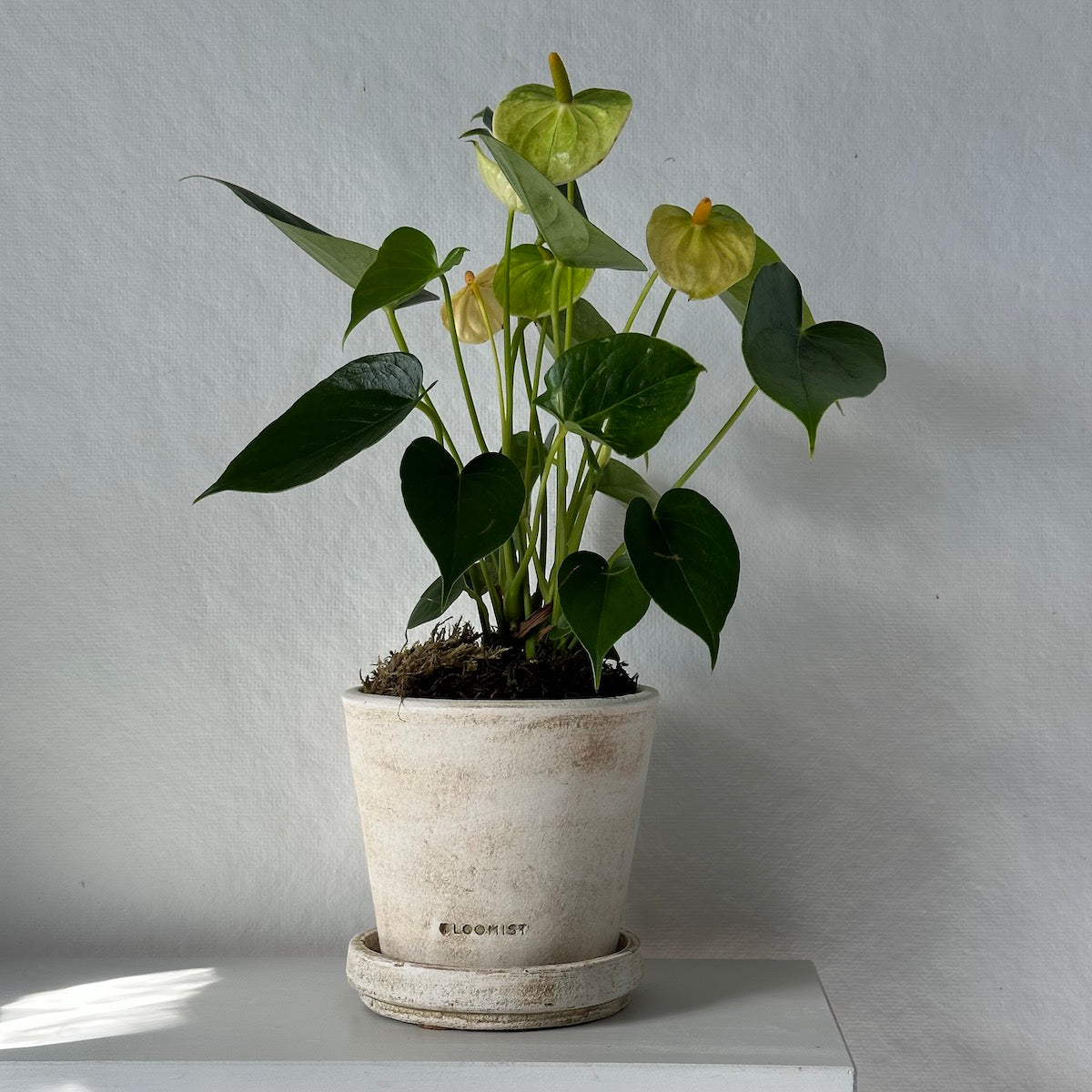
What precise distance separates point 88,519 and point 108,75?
1.39 ft

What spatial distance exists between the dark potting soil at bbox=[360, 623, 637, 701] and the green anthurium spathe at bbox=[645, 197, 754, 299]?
27cm

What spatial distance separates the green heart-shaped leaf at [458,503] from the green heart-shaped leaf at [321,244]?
0.51ft

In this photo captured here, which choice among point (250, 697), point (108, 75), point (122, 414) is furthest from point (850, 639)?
point (108, 75)

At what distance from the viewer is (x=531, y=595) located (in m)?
0.79

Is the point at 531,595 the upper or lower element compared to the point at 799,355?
lower

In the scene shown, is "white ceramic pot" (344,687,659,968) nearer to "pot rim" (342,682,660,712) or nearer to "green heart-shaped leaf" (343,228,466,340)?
"pot rim" (342,682,660,712)

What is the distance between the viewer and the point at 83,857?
98cm

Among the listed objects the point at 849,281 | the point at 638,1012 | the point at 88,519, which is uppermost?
the point at 849,281

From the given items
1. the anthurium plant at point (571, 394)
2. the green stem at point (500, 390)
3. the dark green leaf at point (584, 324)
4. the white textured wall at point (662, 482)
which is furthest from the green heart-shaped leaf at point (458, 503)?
the white textured wall at point (662, 482)

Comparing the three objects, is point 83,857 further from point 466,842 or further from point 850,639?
point 850,639

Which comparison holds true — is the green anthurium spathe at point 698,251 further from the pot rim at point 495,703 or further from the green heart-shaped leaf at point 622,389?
the pot rim at point 495,703

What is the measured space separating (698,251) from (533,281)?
0.48 ft

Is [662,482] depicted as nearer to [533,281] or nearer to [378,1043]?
[533,281]

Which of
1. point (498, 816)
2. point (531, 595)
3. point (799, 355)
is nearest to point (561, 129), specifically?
point (799, 355)
